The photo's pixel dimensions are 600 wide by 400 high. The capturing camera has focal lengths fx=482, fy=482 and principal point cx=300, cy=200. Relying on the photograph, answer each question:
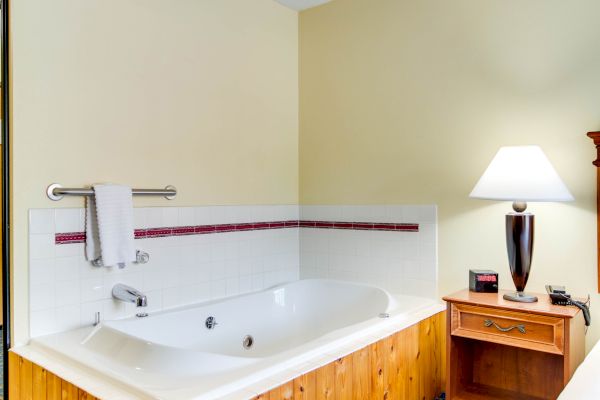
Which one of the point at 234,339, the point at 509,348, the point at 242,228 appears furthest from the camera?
the point at 242,228

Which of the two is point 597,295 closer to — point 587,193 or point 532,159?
point 587,193

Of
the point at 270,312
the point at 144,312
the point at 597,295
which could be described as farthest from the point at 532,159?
the point at 144,312

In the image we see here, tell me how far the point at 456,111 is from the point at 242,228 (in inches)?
58.1

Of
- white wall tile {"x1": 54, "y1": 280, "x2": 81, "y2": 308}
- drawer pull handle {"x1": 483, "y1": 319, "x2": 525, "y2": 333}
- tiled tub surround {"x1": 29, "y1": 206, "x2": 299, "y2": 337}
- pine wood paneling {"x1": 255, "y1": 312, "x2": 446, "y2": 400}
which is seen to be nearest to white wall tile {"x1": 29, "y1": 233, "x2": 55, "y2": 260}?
tiled tub surround {"x1": 29, "y1": 206, "x2": 299, "y2": 337}

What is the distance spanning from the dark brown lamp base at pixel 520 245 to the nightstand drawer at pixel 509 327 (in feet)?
0.44

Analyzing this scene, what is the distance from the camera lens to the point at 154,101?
258 cm

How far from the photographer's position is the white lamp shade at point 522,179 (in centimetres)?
216

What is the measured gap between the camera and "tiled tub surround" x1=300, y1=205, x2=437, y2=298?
291 centimetres

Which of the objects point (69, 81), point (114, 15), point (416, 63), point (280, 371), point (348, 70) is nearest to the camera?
point (280, 371)

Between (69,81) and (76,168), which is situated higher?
(69,81)

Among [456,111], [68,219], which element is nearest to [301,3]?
[456,111]

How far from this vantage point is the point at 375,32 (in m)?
3.13

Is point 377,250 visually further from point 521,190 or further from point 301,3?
point 301,3

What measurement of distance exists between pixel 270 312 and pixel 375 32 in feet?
6.31
